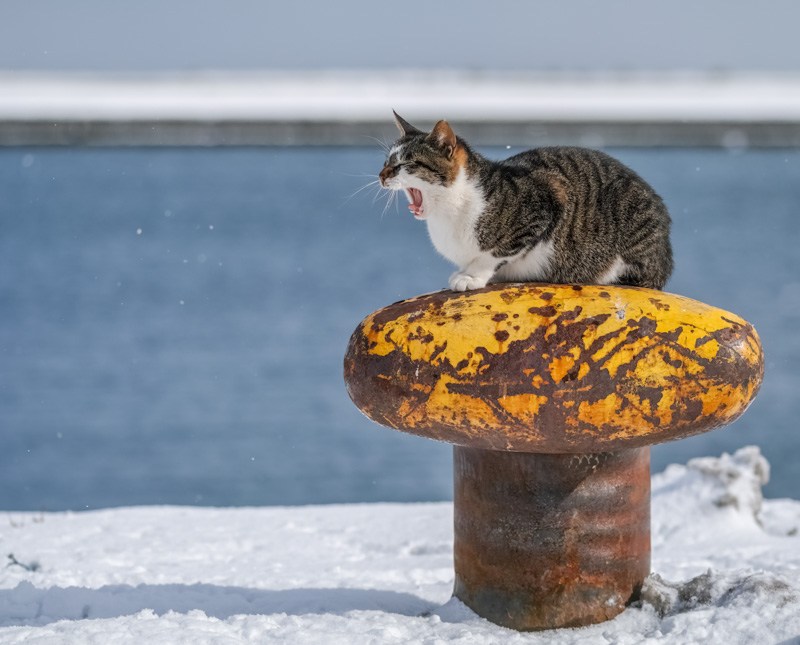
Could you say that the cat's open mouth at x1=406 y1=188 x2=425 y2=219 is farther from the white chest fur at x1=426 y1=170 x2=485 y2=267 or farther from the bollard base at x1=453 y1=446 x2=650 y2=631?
the bollard base at x1=453 y1=446 x2=650 y2=631

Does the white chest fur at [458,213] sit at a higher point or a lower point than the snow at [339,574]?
higher

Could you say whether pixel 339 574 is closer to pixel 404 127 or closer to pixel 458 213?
pixel 458 213

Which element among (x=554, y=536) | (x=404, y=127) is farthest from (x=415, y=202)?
(x=554, y=536)

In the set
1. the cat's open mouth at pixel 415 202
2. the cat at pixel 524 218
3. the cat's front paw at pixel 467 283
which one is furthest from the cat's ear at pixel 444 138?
the cat's front paw at pixel 467 283

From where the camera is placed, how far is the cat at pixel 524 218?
114 inches

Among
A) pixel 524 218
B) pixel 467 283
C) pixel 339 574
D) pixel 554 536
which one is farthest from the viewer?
pixel 339 574

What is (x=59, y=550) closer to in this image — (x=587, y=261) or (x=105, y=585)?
(x=105, y=585)

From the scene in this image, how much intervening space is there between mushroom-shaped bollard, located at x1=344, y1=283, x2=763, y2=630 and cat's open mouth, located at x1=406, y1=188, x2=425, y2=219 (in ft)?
1.06

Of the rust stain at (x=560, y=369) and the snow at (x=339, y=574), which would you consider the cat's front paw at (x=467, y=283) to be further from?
the snow at (x=339, y=574)

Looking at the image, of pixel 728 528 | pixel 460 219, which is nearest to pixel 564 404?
→ pixel 460 219

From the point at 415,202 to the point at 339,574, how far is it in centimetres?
136

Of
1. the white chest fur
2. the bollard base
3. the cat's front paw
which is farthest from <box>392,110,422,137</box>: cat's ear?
the bollard base

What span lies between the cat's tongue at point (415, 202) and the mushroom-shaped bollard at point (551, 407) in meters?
0.32

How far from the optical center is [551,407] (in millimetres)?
2398
